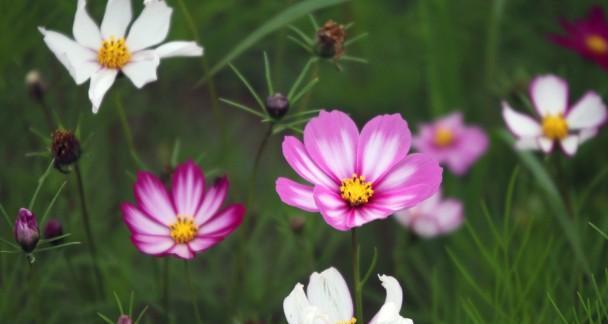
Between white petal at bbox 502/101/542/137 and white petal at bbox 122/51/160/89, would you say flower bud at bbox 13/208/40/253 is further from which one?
white petal at bbox 502/101/542/137

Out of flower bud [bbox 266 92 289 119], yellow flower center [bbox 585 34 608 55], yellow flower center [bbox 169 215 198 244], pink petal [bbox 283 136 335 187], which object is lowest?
yellow flower center [bbox 169 215 198 244]

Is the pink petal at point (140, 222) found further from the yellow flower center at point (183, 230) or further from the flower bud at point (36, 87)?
the flower bud at point (36, 87)

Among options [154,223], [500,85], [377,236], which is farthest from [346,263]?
[154,223]

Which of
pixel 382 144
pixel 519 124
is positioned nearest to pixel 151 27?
pixel 382 144

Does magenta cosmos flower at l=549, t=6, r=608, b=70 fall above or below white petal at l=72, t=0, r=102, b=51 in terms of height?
above

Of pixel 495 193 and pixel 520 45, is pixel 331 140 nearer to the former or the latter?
pixel 495 193

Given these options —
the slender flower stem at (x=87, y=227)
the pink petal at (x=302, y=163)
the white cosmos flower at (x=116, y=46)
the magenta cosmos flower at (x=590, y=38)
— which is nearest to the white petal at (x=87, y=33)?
the white cosmos flower at (x=116, y=46)

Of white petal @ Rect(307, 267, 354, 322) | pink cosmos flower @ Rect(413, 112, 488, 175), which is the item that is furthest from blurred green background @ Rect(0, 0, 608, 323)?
white petal @ Rect(307, 267, 354, 322)
